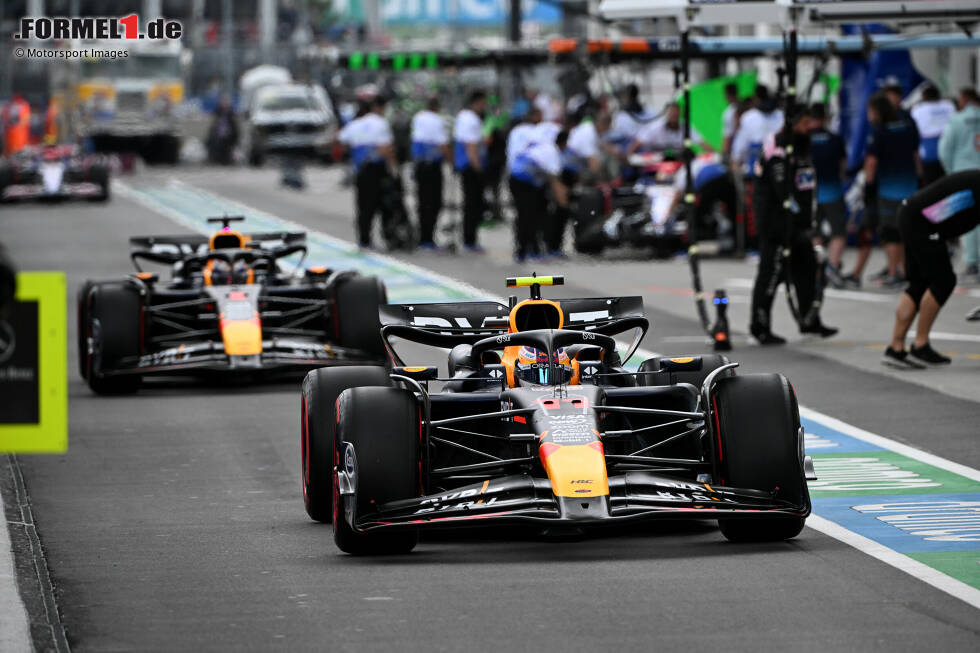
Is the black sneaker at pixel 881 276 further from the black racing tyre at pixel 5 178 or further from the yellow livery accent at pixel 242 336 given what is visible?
the black racing tyre at pixel 5 178

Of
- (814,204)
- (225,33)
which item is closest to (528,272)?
(814,204)

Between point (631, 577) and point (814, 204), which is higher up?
point (814, 204)

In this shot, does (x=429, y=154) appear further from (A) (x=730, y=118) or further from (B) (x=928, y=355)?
(B) (x=928, y=355)

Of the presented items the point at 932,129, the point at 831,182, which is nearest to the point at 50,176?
the point at 932,129

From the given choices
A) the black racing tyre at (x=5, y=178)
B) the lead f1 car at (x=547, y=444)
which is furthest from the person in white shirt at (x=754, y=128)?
the black racing tyre at (x=5, y=178)

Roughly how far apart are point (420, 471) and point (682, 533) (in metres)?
1.28

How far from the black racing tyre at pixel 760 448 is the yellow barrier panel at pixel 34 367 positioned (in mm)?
3196

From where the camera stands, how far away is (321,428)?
9.43 meters

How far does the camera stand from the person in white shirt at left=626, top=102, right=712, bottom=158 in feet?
91.7

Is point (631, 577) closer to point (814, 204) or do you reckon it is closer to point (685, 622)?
point (685, 622)

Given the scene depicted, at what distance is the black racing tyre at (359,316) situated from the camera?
15445mm

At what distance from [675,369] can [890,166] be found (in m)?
12.7

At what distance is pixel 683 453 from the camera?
30.8ft

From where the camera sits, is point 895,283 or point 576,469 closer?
point 576,469
